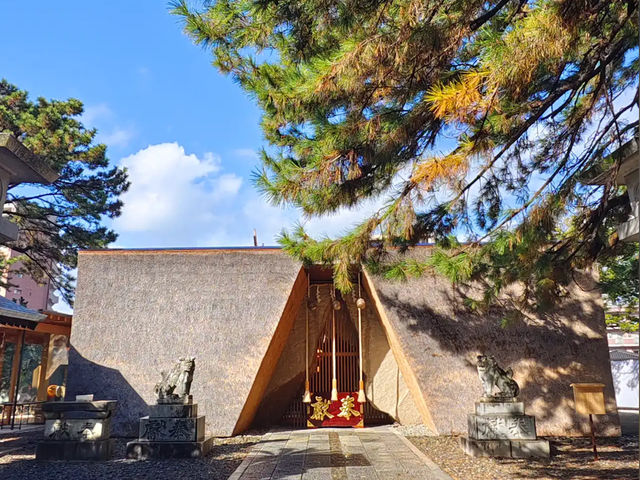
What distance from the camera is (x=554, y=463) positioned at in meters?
4.89

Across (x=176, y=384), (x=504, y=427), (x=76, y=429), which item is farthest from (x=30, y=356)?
(x=504, y=427)

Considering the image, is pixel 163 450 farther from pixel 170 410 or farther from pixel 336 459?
pixel 336 459

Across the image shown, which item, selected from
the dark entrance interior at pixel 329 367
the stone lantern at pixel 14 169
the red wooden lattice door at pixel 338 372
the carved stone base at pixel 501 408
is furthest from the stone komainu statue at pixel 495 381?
the stone lantern at pixel 14 169

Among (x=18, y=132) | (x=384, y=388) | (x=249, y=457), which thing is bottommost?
(x=249, y=457)

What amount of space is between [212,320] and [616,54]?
18.4 ft

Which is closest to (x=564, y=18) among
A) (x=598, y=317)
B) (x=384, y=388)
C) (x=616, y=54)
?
(x=616, y=54)

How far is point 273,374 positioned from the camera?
27.1 ft

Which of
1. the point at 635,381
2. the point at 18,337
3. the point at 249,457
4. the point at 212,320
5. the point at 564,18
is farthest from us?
the point at 635,381

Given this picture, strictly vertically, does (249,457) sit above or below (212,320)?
below

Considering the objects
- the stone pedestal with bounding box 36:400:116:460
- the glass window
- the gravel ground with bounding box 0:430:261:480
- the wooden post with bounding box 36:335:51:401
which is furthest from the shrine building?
the glass window

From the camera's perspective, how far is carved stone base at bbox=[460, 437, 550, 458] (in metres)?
5.12

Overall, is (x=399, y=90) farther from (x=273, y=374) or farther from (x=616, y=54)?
(x=273, y=374)

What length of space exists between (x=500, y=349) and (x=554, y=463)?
2054 mm

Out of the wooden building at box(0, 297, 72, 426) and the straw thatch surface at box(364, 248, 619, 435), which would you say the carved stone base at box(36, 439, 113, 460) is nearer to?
the wooden building at box(0, 297, 72, 426)
